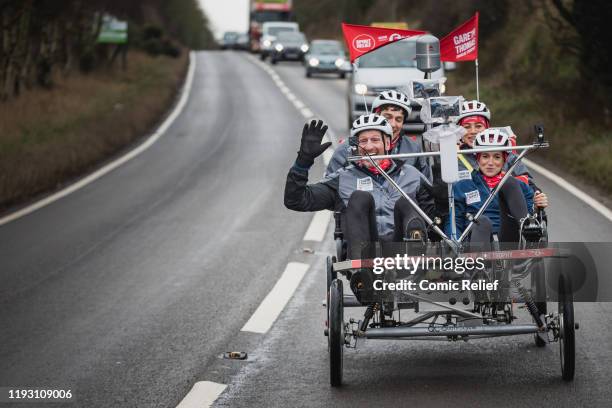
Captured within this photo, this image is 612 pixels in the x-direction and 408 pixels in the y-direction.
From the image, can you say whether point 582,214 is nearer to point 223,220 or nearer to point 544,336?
point 223,220

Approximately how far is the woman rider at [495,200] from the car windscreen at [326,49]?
40.8 meters

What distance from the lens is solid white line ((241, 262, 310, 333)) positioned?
374 inches

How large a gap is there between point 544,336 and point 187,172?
14.6m

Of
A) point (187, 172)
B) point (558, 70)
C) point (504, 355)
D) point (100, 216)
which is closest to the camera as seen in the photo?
point (504, 355)

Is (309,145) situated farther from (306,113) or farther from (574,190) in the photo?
(306,113)

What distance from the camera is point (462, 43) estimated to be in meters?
11.7

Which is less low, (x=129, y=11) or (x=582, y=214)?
(x=129, y=11)

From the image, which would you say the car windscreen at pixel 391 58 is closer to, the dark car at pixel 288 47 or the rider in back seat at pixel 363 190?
the rider in back seat at pixel 363 190

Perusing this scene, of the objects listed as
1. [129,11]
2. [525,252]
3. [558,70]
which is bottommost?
[525,252]

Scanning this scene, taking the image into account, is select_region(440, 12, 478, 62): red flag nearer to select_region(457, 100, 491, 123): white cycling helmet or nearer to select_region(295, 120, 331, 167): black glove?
select_region(457, 100, 491, 123): white cycling helmet

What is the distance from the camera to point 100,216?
1653 centimetres

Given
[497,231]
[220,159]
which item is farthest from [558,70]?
[497,231]

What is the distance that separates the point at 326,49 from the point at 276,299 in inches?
1558

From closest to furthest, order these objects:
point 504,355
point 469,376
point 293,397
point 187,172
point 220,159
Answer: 1. point 293,397
2. point 469,376
3. point 504,355
4. point 187,172
5. point 220,159
